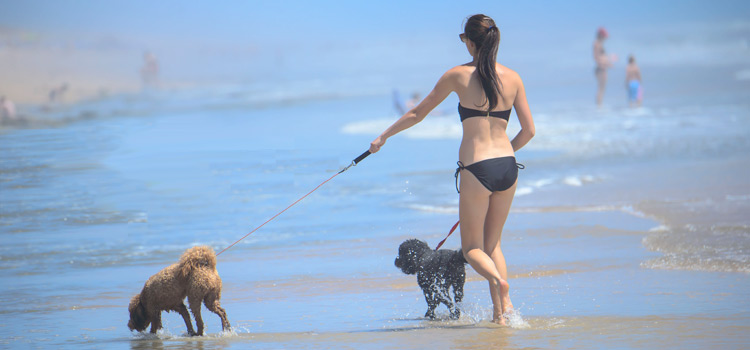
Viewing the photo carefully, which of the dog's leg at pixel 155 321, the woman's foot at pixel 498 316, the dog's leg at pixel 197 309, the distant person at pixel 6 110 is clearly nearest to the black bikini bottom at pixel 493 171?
the woman's foot at pixel 498 316

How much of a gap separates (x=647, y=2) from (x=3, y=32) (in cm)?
4268

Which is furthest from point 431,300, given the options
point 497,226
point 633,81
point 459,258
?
point 633,81

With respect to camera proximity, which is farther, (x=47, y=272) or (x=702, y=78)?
(x=702, y=78)

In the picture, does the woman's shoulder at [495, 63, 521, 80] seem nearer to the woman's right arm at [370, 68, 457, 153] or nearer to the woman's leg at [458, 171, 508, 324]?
the woman's right arm at [370, 68, 457, 153]

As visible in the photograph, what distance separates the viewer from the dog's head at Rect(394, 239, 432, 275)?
552 cm

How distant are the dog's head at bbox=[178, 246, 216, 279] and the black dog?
1.23 meters

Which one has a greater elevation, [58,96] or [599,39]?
[58,96]

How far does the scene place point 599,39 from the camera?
26188 mm

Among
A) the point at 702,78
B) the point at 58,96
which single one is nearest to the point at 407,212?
the point at 58,96

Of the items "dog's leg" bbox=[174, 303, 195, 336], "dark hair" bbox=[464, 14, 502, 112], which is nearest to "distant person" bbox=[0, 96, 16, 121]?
A: "dog's leg" bbox=[174, 303, 195, 336]

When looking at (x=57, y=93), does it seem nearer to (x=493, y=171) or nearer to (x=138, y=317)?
(x=138, y=317)

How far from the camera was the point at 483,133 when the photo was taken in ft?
16.2

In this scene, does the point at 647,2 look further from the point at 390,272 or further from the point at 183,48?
the point at 390,272

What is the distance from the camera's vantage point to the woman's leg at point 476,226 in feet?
16.2
